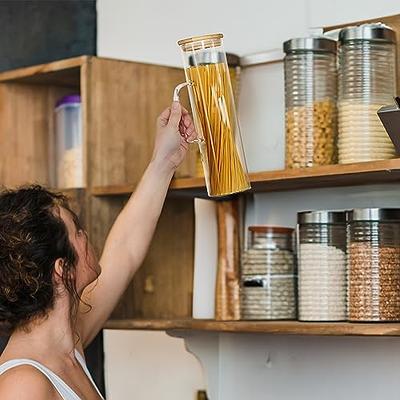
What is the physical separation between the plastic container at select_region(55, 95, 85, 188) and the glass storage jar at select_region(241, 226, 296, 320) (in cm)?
52

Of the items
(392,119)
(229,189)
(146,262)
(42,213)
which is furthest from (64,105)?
(392,119)

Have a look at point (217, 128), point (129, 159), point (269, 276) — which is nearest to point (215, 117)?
point (217, 128)

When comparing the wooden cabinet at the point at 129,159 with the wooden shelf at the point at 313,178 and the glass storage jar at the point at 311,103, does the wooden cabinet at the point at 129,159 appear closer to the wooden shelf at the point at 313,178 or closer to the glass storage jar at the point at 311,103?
the wooden shelf at the point at 313,178

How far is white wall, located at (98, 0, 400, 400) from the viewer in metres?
2.16

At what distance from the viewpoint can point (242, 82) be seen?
7.80ft

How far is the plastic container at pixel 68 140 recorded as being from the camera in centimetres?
253

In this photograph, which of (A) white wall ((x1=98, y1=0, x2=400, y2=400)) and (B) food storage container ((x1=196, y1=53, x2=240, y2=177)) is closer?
(A) white wall ((x1=98, y1=0, x2=400, y2=400))

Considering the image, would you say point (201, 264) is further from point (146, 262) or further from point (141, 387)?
point (141, 387)

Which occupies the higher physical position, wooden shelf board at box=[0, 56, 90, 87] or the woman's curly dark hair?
wooden shelf board at box=[0, 56, 90, 87]

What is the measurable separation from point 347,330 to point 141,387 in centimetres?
83

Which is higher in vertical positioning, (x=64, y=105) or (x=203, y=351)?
(x=64, y=105)

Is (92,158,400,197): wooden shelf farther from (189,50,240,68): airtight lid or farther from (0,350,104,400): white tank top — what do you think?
(0,350,104,400): white tank top

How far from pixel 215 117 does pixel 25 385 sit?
55 centimetres

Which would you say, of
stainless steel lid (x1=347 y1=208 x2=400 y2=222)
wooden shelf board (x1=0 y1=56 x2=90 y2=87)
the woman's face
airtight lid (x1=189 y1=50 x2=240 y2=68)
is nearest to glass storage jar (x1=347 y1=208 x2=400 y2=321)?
stainless steel lid (x1=347 y1=208 x2=400 y2=222)
